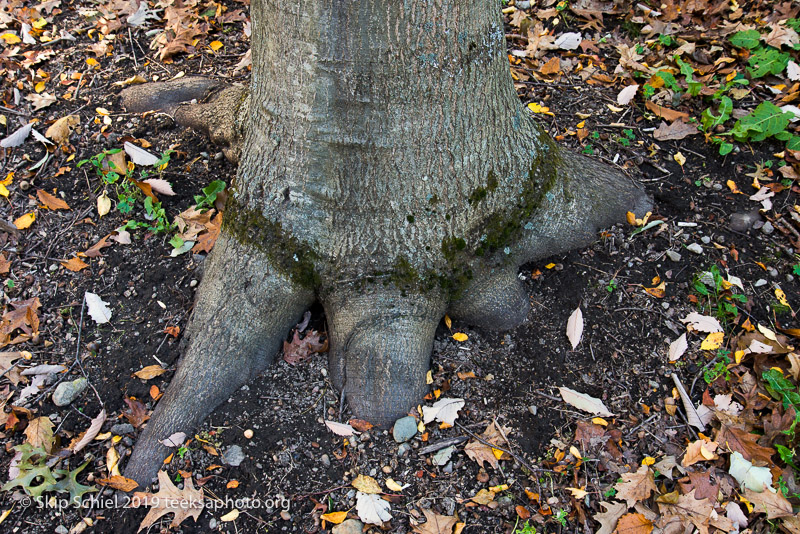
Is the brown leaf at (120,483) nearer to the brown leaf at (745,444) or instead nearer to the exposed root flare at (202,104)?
the exposed root flare at (202,104)

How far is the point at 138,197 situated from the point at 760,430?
11.6 ft

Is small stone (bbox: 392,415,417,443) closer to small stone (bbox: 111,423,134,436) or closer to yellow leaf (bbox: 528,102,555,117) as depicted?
small stone (bbox: 111,423,134,436)

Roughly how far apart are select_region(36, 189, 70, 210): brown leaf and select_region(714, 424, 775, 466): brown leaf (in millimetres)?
3825

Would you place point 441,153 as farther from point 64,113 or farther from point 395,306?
point 64,113

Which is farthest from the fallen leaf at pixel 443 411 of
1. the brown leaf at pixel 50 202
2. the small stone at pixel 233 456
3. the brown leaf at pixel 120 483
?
the brown leaf at pixel 50 202

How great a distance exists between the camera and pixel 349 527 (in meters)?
2.11

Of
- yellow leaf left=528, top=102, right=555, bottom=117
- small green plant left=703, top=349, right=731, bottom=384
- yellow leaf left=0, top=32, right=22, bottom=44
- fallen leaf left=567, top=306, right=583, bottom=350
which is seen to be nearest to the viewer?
small green plant left=703, top=349, right=731, bottom=384

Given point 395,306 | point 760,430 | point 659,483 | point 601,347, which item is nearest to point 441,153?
point 395,306

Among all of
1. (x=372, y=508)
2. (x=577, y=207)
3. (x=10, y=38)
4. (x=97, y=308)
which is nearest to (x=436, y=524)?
(x=372, y=508)

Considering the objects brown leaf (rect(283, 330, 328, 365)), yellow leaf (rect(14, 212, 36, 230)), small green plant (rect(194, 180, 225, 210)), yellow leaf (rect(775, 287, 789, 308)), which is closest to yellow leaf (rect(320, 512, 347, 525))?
brown leaf (rect(283, 330, 328, 365))

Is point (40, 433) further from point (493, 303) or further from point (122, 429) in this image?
point (493, 303)

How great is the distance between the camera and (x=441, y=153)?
2.23 meters

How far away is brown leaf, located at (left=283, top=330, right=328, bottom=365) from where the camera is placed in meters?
2.63

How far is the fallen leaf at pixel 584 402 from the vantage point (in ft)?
7.82
